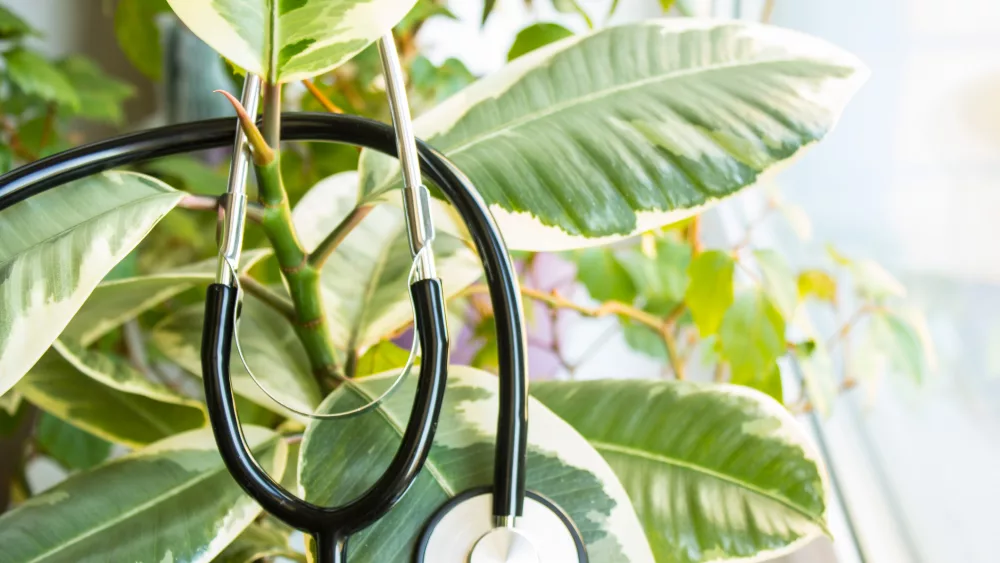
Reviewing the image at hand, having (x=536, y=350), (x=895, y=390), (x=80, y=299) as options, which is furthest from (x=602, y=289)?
(x=80, y=299)

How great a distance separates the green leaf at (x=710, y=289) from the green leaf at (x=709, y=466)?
0.13 metres

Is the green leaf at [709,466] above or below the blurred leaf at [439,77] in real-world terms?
below

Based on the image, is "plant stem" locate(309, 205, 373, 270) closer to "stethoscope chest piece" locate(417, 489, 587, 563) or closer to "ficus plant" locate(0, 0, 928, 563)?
"ficus plant" locate(0, 0, 928, 563)

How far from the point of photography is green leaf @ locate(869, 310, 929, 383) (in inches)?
21.1

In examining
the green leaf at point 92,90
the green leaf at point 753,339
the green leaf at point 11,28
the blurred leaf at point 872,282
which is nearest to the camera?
the green leaf at point 753,339

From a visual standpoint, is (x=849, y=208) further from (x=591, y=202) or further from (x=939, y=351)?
(x=591, y=202)

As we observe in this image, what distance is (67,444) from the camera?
1.98ft

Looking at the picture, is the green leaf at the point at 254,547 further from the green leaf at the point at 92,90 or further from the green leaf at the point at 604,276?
the green leaf at the point at 92,90

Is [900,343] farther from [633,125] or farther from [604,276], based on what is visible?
[633,125]

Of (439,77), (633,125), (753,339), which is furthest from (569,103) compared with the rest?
(439,77)

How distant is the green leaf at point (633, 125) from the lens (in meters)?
0.30

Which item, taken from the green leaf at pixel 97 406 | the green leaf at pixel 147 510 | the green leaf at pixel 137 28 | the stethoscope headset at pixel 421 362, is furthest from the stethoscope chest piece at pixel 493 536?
the green leaf at pixel 137 28

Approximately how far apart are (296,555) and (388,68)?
0.85 ft

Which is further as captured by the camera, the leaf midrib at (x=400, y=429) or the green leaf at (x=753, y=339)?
the green leaf at (x=753, y=339)
